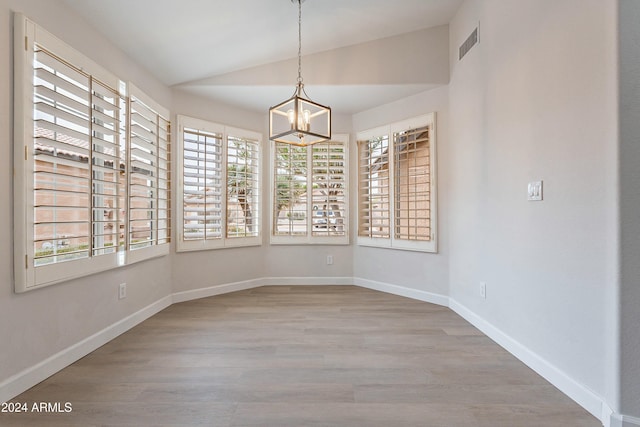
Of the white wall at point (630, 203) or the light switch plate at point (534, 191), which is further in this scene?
the light switch plate at point (534, 191)

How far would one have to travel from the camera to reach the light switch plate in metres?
2.31

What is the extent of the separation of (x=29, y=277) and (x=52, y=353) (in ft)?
1.97

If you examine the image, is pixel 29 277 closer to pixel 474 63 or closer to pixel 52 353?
pixel 52 353

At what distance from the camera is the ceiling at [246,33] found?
2771 mm

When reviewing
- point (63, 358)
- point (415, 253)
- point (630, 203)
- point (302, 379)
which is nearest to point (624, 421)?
point (630, 203)

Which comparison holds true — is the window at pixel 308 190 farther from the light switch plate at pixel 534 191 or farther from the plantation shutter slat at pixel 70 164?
the light switch plate at pixel 534 191

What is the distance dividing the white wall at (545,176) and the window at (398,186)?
0.66 m

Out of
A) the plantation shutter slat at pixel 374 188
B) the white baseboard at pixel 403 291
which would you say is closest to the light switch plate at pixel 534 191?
the white baseboard at pixel 403 291

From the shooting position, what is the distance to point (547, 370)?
224cm

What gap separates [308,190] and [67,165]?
3.05 metres

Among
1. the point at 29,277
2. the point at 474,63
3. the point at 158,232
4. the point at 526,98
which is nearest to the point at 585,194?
the point at 526,98

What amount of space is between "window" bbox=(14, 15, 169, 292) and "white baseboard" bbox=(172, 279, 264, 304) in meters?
1.00

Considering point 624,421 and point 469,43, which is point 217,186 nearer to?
point 469,43

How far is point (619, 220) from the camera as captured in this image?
169 centimetres
